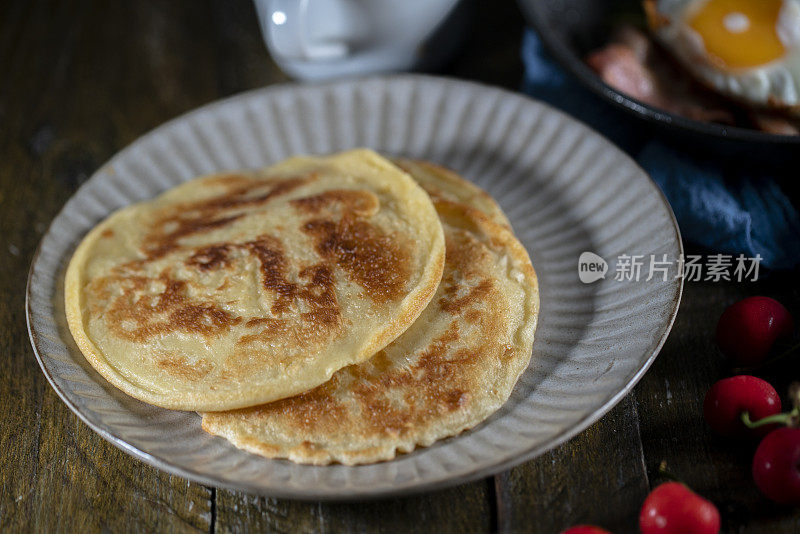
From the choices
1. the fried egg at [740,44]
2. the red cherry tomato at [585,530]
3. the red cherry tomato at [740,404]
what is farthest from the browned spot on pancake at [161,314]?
the fried egg at [740,44]

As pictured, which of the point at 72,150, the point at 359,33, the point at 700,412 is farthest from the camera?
the point at 72,150

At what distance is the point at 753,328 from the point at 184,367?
1409 mm

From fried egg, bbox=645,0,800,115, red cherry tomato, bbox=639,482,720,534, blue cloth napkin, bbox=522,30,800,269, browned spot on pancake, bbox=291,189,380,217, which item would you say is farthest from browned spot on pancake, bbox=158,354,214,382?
fried egg, bbox=645,0,800,115

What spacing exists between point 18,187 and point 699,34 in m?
2.45

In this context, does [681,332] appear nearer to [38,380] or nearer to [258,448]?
[258,448]

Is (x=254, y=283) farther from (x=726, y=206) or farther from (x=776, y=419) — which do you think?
(x=726, y=206)

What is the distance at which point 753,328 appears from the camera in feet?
6.35

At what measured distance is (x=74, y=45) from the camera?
3.38 m

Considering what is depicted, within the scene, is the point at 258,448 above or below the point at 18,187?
above

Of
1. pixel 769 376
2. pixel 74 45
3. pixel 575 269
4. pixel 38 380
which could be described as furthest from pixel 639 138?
pixel 74 45

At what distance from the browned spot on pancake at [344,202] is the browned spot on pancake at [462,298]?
0.34 m

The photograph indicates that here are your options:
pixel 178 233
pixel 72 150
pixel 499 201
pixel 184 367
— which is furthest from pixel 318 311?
pixel 72 150

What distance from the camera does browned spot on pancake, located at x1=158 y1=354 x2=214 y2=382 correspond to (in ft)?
5.71

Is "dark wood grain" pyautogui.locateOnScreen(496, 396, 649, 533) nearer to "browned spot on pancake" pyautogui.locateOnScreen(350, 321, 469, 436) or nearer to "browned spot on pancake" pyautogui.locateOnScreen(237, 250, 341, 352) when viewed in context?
"browned spot on pancake" pyautogui.locateOnScreen(350, 321, 469, 436)
